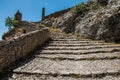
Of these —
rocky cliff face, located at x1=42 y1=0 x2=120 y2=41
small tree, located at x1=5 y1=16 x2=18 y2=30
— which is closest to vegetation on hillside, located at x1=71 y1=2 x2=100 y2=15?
rocky cliff face, located at x1=42 y1=0 x2=120 y2=41

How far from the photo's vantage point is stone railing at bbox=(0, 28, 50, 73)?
10.0 m

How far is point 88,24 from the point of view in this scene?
65.9 feet

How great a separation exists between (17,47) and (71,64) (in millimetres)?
2492

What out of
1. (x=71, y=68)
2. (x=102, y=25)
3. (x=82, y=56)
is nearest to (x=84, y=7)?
(x=102, y=25)

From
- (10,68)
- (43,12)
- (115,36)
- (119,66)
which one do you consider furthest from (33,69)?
(43,12)

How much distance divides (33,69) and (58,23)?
16.5 metres

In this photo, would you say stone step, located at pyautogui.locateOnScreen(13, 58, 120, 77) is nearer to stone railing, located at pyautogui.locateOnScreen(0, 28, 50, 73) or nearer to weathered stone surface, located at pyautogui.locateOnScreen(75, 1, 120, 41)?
stone railing, located at pyautogui.locateOnScreen(0, 28, 50, 73)

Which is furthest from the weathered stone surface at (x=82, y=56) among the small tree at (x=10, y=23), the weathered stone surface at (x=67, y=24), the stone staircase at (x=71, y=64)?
the small tree at (x=10, y=23)

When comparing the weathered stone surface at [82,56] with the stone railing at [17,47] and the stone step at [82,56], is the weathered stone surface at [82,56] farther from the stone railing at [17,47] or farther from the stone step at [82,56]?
the stone railing at [17,47]

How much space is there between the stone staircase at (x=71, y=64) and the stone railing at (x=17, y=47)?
0.46 meters

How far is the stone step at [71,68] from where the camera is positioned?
31.2ft

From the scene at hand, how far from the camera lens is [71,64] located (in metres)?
11.1

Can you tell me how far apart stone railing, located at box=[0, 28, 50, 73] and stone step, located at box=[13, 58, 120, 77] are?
1.89 feet

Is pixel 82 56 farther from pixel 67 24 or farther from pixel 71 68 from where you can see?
pixel 67 24
